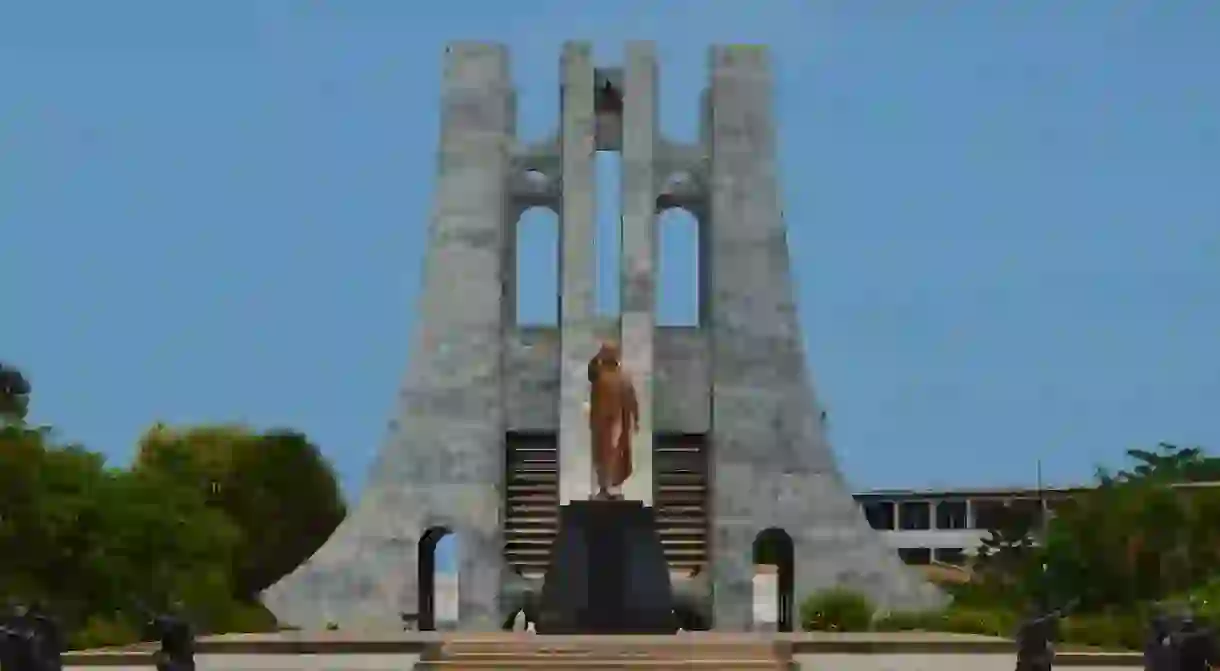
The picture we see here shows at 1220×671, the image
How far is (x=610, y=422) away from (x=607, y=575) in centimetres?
156

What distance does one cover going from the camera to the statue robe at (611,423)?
2247 cm

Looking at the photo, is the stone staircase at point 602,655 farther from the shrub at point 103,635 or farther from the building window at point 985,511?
the building window at point 985,511

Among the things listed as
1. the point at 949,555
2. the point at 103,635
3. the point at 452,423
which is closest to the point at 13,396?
the point at 452,423

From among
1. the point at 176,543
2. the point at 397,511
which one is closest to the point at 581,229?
the point at 397,511

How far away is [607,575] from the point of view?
73.5 feet

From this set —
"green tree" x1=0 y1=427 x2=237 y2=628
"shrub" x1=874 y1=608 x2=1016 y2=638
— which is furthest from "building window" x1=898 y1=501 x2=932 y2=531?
"green tree" x1=0 y1=427 x2=237 y2=628

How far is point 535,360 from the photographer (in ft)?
156

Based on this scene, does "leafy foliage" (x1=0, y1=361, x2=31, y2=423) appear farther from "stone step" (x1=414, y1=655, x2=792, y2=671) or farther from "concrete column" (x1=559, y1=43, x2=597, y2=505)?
"stone step" (x1=414, y1=655, x2=792, y2=671)

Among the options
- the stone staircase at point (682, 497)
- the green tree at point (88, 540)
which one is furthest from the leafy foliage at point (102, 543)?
the stone staircase at point (682, 497)

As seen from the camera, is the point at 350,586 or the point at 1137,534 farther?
the point at 350,586

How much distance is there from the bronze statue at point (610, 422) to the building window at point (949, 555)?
70.5 meters

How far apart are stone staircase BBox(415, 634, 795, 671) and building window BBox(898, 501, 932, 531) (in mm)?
75018

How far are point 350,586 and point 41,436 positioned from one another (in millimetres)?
10306

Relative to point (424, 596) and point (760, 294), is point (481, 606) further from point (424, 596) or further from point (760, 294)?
point (760, 294)
